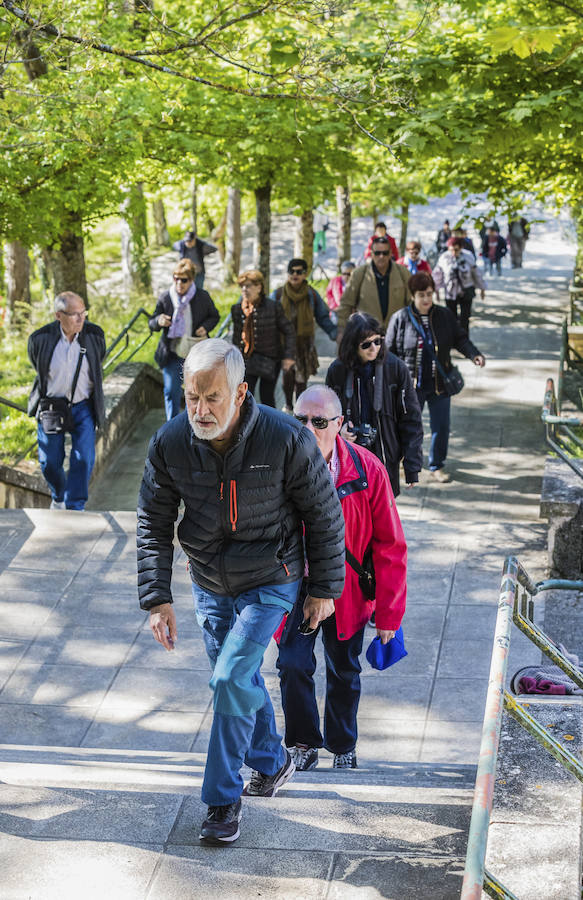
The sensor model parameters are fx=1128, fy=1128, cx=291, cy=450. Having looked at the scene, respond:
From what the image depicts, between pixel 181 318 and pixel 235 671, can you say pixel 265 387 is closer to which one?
pixel 181 318

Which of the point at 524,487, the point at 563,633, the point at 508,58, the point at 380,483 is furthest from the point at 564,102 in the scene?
the point at 380,483

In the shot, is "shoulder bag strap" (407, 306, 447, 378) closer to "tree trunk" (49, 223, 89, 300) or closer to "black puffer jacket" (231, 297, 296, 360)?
"black puffer jacket" (231, 297, 296, 360)

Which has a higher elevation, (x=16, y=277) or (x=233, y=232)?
(x=233, y=232)

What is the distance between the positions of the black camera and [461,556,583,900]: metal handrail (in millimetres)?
1737

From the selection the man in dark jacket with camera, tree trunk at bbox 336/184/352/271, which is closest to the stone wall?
the man in dark jacket with camera

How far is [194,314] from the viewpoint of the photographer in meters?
10.7

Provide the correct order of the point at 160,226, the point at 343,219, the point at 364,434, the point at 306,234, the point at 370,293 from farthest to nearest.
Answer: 1. the point at 160,226
2. the point at 343,219
3. the point at 306,234
4. the point at 370,293
5. the point at 364,434

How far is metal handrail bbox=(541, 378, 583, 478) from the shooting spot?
8.16 metres

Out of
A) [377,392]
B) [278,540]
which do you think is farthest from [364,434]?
[278,540]

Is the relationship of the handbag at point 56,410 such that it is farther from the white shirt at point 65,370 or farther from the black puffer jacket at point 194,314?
the black puffer jacket at point 194,314

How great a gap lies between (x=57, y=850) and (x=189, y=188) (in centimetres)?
2467

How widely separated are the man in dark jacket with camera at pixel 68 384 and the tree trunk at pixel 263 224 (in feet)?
23.9

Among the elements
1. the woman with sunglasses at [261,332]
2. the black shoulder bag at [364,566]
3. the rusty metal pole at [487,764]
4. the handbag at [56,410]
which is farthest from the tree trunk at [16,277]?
the rusty metal pole at [487,764]

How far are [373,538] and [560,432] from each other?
5.31 m
